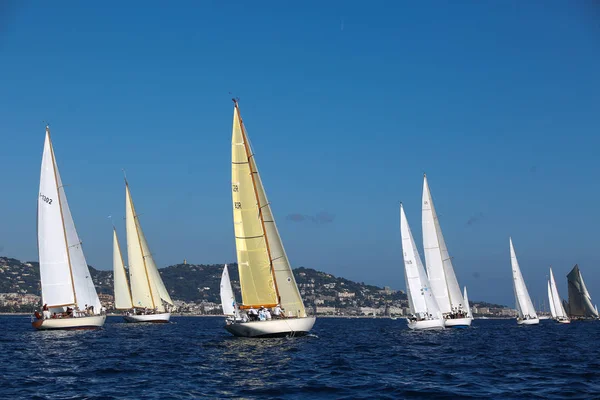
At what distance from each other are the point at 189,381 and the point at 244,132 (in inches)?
874

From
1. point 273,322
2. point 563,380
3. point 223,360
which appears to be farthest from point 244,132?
point 563,380

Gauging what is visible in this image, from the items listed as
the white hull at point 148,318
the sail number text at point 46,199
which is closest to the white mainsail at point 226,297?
the white hull at point 148,318

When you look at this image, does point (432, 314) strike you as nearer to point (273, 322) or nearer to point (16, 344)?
point (273, 322)

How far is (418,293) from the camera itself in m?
57.2

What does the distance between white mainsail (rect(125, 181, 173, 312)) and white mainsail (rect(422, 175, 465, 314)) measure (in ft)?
95.2

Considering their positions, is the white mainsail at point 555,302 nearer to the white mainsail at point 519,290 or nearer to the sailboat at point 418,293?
the white mainsail at point 519,290

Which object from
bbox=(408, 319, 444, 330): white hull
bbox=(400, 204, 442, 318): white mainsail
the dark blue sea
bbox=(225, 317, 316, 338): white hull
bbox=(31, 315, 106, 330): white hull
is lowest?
the dark blue sea

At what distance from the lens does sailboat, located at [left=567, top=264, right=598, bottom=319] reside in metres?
106

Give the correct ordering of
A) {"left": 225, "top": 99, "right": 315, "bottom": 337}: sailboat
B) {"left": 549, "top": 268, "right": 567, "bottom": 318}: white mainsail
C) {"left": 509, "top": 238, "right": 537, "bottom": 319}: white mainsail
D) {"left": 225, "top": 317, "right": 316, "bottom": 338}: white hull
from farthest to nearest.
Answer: {"left": 549, "top": 268, "right": 567, "bottom": 318}: white mainsail < {"left": 509, "top": 238, "right": 537, "bottom": 319}: white mainsail < {"left": 225, "top": 99, "right": 315, "bottom": 337}: sailboat < {"left": 225, "top": 317, "right": 316, "bottom": 338}: white hull

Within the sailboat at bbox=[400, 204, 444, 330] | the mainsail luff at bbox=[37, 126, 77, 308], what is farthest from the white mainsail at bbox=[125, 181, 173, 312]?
the sailboat at bbox=[400, 204, 444, 330]

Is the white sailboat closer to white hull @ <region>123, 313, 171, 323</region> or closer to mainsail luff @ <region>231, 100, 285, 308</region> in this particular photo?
white hull @ <region>123, 313, 171, 323</region>

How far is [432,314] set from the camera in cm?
5697

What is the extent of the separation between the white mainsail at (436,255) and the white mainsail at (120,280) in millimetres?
31381

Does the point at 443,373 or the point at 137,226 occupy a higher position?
the point at 137,226
